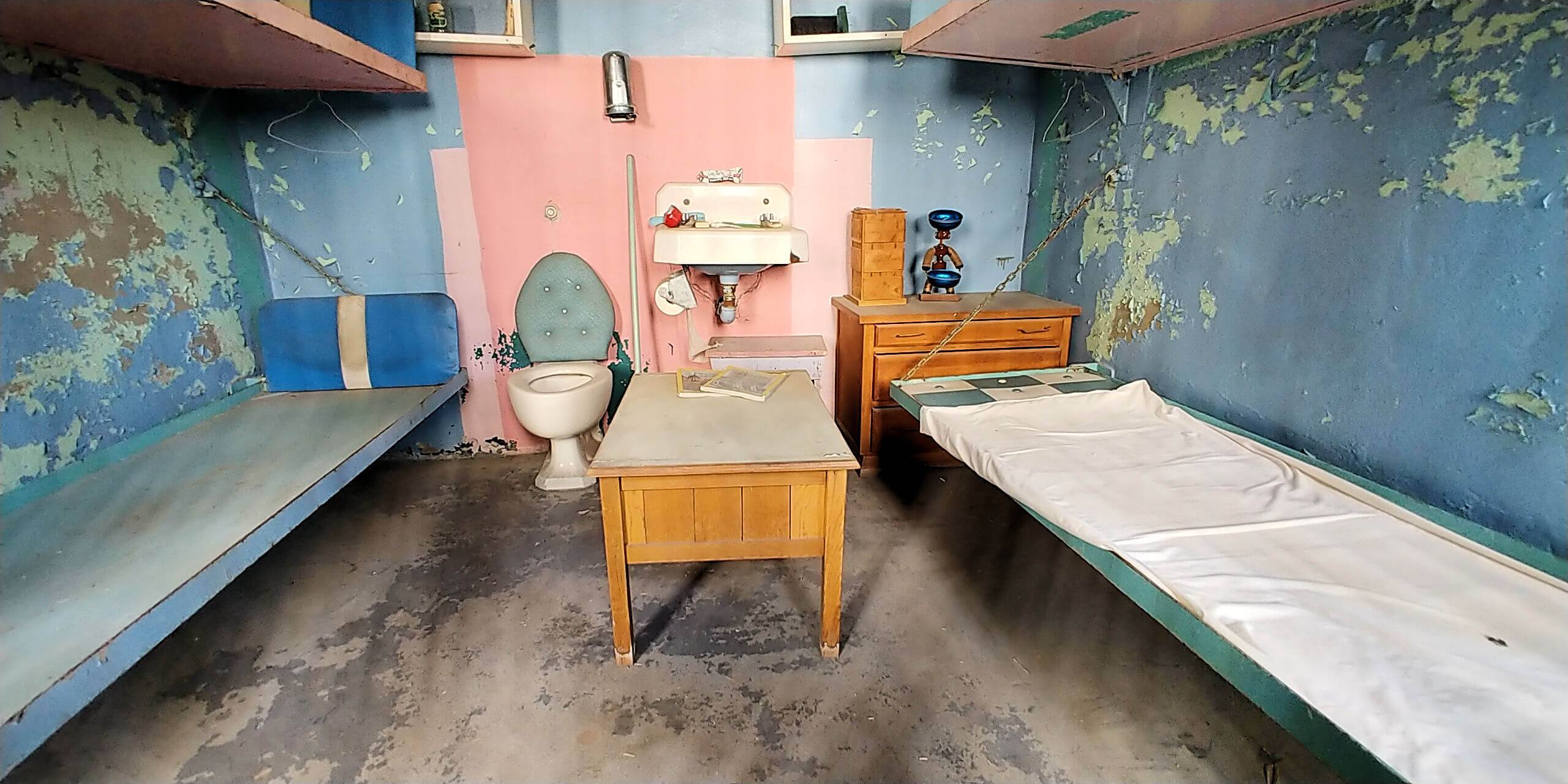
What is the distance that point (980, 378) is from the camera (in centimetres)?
259

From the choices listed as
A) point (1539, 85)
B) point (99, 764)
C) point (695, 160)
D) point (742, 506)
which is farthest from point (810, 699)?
point (695, 160)

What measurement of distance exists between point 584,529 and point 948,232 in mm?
2021

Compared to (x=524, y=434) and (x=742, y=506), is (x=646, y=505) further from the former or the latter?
(x=524, y=434)

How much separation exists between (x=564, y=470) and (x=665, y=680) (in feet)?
4.56

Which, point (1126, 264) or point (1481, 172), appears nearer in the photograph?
point (1481, 172)

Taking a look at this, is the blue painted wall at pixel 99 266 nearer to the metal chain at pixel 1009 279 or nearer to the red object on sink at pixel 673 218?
the red object on sink at pixel 673 218

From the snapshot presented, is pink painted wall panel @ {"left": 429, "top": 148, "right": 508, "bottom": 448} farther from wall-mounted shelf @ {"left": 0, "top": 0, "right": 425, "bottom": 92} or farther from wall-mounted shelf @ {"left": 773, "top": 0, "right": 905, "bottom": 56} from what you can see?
wall-mounted shelf @ {"left": 773, "top": 0, "right": 905, "bottom": 56}

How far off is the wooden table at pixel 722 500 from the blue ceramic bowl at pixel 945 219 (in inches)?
58.7

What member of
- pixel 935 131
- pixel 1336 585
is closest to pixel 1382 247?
pixel 1336 585

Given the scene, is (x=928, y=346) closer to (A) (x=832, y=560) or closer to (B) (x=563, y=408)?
(A) (x=832, y=560)

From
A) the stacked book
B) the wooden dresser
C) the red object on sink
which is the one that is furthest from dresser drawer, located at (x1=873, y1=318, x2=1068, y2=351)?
the red object on sink

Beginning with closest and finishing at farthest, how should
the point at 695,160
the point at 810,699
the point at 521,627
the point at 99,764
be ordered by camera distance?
the point at 99,764
the point at 810,699
the point at 521,627
the point at 695,160

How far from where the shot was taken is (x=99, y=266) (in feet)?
6.66

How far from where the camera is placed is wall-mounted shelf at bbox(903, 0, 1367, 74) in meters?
1.74
